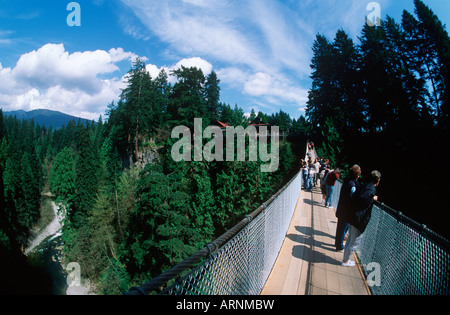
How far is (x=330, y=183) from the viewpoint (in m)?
9.54

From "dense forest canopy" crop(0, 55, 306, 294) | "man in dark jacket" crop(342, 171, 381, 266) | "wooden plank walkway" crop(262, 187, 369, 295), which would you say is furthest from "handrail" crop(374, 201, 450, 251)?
"dense forest canopy" crop(0, 55, 306, 294)

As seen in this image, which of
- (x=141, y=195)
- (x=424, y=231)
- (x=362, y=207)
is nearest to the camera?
(x=424, y=231)

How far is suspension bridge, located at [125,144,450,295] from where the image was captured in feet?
7.37

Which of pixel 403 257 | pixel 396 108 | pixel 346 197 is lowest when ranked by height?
pixel 403 257

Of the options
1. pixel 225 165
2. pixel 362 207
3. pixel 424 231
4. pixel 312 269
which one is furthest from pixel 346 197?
pixel 225 165

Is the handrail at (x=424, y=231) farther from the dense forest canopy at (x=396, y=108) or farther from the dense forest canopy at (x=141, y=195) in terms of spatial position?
the dense forest canopy at (x=396, y=108)

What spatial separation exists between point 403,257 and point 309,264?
1.89 meters

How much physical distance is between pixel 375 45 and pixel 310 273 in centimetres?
3709

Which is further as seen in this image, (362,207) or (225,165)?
(225,165)

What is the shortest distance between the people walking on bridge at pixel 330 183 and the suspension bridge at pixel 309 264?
384cm

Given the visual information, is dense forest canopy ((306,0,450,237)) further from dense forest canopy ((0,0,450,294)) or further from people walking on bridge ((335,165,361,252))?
people walking on bridge ((335,165,361,252))

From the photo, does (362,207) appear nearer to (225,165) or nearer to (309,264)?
(309,264)

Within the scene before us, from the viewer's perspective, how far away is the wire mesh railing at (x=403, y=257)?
2.58m

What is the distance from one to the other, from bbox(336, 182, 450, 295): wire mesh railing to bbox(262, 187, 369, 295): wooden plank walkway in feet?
1.44
